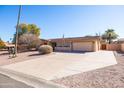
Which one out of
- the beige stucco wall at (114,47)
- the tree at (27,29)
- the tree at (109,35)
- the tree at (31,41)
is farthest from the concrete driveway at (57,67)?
the tree at (109,35)

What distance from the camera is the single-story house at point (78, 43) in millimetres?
27781

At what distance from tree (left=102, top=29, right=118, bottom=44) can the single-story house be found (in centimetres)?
2282

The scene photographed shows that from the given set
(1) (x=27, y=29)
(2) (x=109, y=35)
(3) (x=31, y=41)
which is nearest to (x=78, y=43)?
(3) (x=31, y=41)

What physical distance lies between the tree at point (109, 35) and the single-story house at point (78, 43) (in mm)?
22816

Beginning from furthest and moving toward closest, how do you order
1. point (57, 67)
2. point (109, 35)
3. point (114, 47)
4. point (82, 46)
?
1. point (109, 35)
2. point (114, 47)
3. point (82, 46)
4. point (57, 67)

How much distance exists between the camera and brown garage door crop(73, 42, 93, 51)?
28.0 m

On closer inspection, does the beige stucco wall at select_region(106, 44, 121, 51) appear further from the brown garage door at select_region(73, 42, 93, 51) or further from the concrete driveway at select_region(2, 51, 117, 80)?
the concrete driveway at select_region(2, 51, 117, 80)

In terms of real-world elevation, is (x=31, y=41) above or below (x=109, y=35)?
below

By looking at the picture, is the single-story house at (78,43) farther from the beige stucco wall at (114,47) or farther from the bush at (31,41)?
the beige stucco wall at (114,47)

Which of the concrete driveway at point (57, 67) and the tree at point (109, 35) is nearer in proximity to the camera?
the concrete driveway at point (57, 67)

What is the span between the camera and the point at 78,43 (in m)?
29.7

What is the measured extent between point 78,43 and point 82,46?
106cm

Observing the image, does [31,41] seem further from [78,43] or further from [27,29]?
[27,29]
